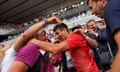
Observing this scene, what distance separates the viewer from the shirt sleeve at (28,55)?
193 centimetres

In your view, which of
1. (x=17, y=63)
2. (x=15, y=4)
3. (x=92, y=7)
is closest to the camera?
(x=92, y=7)

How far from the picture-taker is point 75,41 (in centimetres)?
203

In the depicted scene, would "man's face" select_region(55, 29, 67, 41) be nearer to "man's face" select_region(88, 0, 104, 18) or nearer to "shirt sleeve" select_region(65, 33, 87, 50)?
"shirt sleeve" select_region(65, 33, 87, 50)

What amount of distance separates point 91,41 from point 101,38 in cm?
73

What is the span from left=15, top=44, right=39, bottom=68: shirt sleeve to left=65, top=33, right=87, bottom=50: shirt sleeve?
268mm

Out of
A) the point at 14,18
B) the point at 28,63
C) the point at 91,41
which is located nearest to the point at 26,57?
the point at 28,63

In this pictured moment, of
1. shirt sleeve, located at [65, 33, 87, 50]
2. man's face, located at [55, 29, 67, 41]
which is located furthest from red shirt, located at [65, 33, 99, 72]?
man's face, located at [55, 29, 67, 41]

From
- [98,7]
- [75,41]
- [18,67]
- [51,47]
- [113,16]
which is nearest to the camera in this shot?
[113,16]

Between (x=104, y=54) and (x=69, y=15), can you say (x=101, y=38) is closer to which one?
(x=104, y=54)

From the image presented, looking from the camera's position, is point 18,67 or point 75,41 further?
point 75,41

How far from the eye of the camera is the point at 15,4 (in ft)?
30.6

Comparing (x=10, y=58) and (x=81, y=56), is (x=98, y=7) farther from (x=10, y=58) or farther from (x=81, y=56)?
(x=10, y=58)

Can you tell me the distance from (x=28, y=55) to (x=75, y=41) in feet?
1.30

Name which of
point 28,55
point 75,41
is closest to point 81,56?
point 75,41
